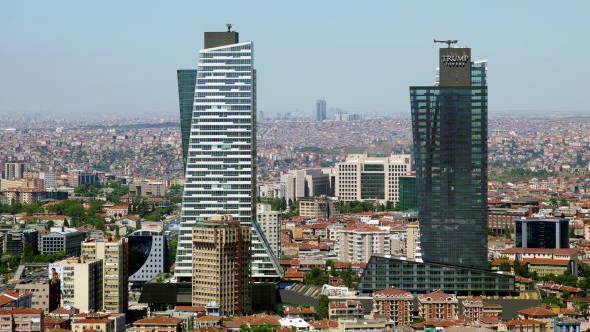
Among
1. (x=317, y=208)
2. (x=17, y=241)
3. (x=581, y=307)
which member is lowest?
(x=581, y=307)

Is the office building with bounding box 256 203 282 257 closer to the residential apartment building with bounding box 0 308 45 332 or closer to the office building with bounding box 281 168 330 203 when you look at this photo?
the residential apartment building with bounding box 0 308 45 332

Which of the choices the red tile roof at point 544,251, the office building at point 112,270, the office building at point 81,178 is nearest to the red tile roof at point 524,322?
the office building at point 112,270

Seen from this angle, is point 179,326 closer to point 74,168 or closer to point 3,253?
point 3,253

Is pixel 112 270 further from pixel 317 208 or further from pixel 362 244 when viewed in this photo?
pixel 317 208

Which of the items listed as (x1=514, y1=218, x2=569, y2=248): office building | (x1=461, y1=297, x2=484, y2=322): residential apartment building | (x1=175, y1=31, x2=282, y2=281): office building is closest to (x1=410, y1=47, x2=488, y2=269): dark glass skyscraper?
(x1=461, y1=297, x2=484, y2=322): residential apartment building

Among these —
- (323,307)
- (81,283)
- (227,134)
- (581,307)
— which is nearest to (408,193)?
(227,134)

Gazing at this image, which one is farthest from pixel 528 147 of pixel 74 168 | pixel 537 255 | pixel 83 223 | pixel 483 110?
pixel 483 110

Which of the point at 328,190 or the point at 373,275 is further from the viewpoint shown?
the point at 328,190
